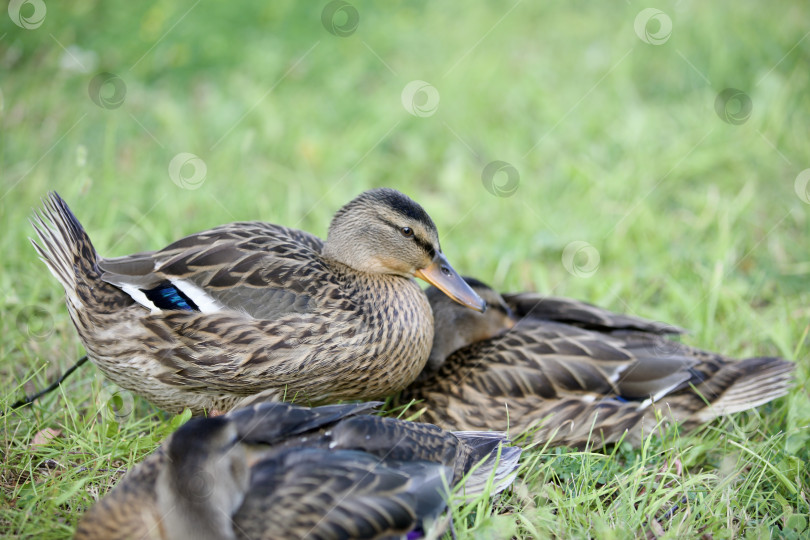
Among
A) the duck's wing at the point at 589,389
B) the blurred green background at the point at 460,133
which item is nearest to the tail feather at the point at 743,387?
the duck's wing at the point at 589,389

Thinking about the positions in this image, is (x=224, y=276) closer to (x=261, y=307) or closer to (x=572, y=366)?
(x=261, y=307)

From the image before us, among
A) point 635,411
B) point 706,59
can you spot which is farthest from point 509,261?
point 706,59

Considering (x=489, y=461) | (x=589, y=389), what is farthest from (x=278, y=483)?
(x=589, y=389)

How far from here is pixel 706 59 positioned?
270 inches

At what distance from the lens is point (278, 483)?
2.50 meters

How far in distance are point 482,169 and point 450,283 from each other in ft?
7.92

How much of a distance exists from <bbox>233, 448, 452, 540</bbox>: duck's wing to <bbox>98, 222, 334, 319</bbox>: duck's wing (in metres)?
0.86

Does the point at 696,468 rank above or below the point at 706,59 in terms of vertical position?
below

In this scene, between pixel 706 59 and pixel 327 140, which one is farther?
pixel 706 59

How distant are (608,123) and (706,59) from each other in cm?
143

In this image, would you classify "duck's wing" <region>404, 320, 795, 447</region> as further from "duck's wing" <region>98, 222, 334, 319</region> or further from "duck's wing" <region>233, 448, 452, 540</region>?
"duck's wing" <region>233, 448, 452, 540</region>

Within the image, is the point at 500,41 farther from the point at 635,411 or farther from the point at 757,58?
the point at 635,411

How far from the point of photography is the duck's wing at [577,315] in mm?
3951

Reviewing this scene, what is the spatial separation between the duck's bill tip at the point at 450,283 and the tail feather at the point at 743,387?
120 centimetres
